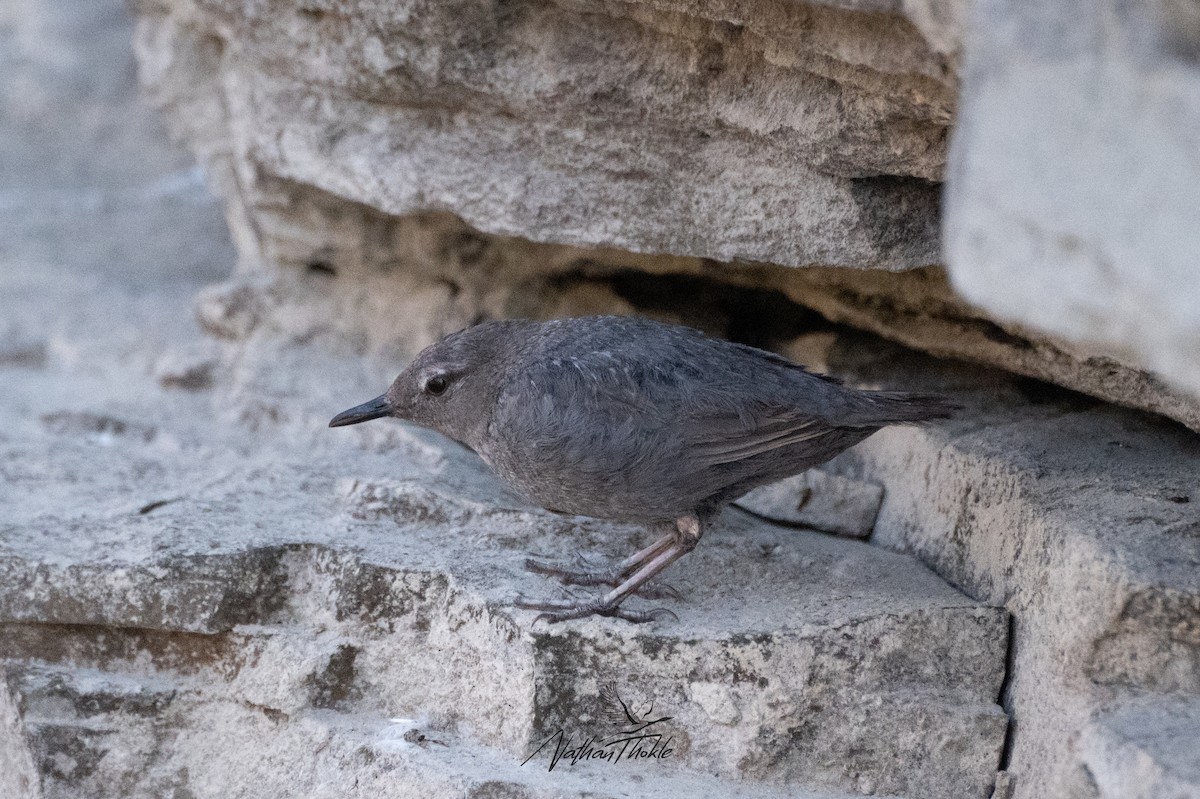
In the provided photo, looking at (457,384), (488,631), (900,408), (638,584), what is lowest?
(488,631)

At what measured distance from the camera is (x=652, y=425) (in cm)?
352

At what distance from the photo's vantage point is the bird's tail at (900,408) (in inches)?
141

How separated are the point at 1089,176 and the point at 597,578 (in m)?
2.05

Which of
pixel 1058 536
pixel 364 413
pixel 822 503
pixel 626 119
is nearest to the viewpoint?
pixel 1058 536

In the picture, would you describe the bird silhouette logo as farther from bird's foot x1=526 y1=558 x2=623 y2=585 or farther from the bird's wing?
the bird's wing

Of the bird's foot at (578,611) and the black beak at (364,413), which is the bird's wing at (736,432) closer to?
the bird's foot at (578,611)

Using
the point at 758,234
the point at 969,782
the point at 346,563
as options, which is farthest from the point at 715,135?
the point at 969,782

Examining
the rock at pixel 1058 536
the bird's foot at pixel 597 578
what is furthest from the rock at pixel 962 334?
the bird's foot at pixel 597 578

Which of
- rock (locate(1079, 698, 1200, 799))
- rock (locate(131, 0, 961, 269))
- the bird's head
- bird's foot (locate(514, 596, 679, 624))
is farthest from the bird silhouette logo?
rock (locate(131, 0, 961, 269))

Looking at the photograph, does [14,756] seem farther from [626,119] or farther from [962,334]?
[962,334]

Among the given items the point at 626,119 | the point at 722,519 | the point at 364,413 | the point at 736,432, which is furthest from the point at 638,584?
the point at 626,119

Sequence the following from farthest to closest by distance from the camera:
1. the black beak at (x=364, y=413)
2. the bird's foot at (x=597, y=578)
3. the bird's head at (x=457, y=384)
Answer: the black beak at (x=364, y=413), the bird's head at (x=457, y=384), the bird's foot at (x=597, y=578)

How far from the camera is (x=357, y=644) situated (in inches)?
140

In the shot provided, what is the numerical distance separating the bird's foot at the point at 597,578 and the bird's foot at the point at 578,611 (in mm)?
177
